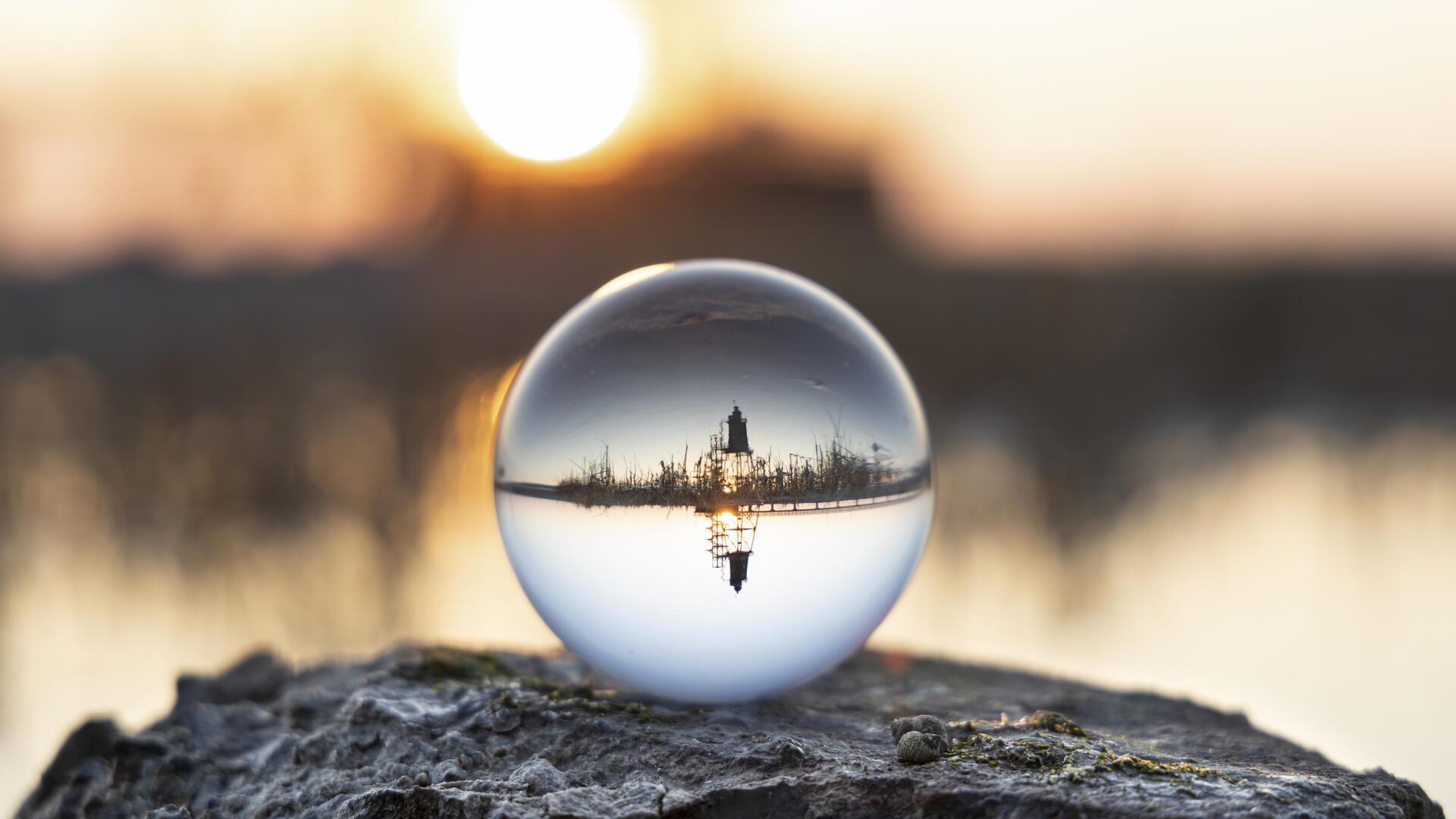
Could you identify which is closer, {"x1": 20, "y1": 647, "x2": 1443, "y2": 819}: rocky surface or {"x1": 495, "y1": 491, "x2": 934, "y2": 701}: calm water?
{"x1": 20, "y1": 647, "x2": 1443, "y2": 819}: rocky surface

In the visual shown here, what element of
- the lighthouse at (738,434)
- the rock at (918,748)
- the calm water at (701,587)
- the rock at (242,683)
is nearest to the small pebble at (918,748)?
the rock at (918,748)

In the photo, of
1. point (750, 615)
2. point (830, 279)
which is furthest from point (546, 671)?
point (830, 279)

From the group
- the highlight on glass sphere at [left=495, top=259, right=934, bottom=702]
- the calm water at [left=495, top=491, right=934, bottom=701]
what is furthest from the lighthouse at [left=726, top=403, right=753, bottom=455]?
the calm water at [left=495, top=491, right=934, bottom=701]

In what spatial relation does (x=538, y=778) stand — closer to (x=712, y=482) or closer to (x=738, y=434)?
(x=712, y=482)

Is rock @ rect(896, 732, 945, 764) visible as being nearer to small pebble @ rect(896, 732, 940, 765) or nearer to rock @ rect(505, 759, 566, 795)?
small pebble @ rect(896, 732, 940, 765)

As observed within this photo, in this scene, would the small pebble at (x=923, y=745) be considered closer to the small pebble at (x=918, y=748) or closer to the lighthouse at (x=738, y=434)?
the small pebble at (x=918, y=748)

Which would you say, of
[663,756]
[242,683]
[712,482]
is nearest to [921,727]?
[663,756]
